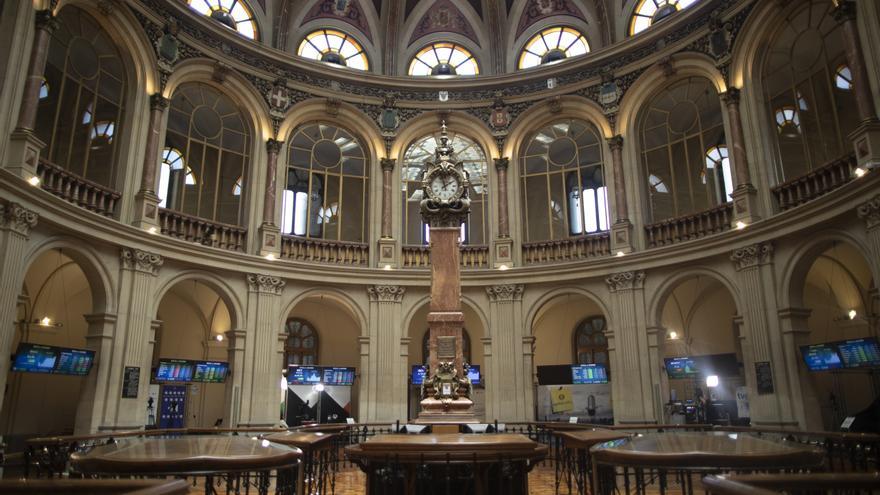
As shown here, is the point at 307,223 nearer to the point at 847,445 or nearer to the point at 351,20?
the point at 351,20

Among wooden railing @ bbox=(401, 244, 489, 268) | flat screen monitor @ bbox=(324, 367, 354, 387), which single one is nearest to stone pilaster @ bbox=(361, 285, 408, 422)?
flat screen monitor @ bbox=(324, 367, 354, 387)

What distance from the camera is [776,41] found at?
16.2 m

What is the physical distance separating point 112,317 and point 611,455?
46.8ft

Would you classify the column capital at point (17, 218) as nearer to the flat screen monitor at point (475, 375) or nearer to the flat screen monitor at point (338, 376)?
the flat screen monitor at point (338, 376)

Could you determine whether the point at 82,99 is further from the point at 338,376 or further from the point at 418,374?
the point at 418,374

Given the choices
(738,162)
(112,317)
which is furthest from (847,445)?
(112,317)

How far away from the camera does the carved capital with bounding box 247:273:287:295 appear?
18.4 metres

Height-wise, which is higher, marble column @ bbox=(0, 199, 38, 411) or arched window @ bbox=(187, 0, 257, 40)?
arched window @ bbox=(187, 0, 257, 40)

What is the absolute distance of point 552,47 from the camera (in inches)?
887

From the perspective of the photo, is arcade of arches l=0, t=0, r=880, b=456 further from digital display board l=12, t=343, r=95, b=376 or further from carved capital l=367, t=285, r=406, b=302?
digital display board l=12, t=343, r=95, b=376

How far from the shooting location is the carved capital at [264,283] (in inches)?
723

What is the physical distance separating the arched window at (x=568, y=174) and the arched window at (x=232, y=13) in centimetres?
1010

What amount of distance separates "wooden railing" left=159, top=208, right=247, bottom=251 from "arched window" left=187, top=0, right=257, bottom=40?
6242mm

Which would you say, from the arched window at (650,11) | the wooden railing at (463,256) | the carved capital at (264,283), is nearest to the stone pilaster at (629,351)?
the wooden railing at (463,256)
